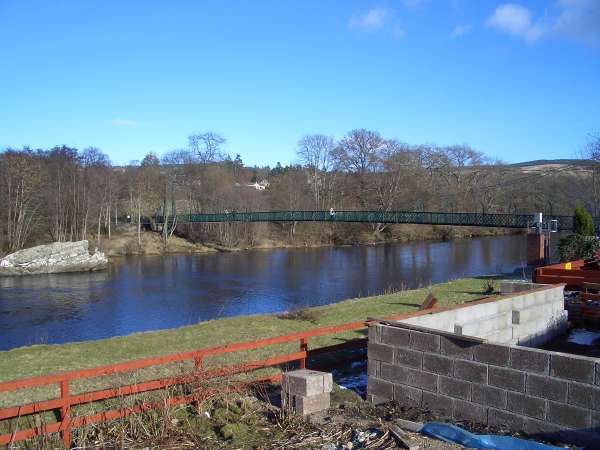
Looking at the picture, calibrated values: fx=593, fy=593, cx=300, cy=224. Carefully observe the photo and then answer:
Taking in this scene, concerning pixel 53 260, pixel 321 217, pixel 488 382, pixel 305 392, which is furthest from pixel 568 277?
pixel 321 217

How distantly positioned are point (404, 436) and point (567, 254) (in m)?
21.0

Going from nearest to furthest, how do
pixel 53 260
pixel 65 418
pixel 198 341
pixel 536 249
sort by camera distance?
pixel 65 418 → pixel 198 341 → pixel 536 249 → pixel 53 260

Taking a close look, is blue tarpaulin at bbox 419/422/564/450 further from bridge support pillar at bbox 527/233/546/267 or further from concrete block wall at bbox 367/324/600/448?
bridge support pillar at bbox 527/233/546/267

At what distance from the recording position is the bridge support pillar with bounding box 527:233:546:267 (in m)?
27.3

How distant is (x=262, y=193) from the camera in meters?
75.7

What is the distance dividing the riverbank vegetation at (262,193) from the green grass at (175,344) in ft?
114

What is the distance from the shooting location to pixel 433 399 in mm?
7215

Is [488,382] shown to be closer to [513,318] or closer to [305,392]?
[305,392]

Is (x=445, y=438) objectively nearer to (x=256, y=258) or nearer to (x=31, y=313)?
(x=31, y=313)

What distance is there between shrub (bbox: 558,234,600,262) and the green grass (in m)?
7.44

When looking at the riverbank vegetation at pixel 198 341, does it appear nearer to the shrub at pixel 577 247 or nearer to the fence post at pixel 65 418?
the fence post at pixel 65 418

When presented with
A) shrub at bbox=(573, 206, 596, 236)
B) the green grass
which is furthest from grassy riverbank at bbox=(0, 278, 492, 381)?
shrub at bbox=(573, 206, 596, 236)

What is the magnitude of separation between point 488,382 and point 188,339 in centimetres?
889

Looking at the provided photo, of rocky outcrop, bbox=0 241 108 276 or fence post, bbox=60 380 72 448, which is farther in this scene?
rocky outcrop, bbox=0 241 108 276
